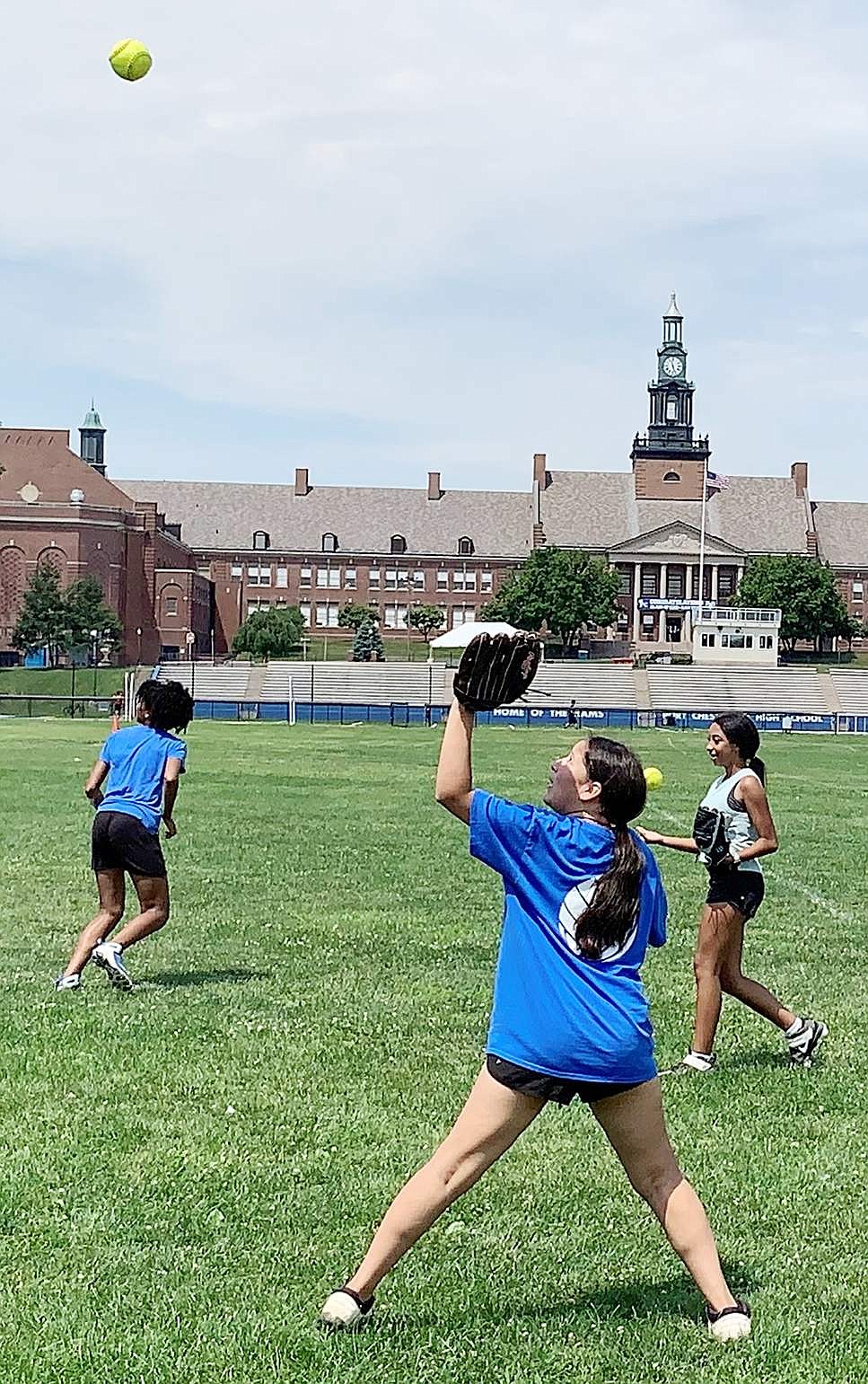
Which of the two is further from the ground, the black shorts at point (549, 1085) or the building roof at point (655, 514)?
the building roof at point (655, 514)

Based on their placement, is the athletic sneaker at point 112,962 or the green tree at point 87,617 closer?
the athletic sneaker at point 112,962

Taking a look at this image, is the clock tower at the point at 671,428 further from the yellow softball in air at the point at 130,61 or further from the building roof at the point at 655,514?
the yellow softball in air at the point at 130,61

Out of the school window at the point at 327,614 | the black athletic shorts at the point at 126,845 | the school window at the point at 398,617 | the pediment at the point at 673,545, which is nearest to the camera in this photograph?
the black athletic shorts at the point at 126,845

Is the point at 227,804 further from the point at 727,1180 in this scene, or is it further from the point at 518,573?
the point at 518,573

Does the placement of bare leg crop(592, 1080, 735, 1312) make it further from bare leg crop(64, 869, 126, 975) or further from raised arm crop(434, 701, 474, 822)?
bare leg crop(64, 869, 126, 975)

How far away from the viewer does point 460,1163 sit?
4.96 metres

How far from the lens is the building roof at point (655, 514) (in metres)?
152

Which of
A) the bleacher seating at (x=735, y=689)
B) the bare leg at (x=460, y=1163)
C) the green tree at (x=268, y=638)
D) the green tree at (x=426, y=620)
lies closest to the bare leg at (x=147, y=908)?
the bare leg at (x=460, y=1163)

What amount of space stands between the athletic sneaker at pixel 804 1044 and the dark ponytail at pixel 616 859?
164 inches

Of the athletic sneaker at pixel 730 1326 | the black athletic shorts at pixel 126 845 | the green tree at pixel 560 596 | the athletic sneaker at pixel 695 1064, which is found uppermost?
the green tree at pixel 560 596

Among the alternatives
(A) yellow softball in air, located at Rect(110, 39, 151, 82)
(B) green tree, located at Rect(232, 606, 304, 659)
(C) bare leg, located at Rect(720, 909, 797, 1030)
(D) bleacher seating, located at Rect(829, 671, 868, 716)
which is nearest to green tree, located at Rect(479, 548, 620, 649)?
(B) green tree, located at Rect(232, 606, 304, 659)

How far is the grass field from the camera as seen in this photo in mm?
5035

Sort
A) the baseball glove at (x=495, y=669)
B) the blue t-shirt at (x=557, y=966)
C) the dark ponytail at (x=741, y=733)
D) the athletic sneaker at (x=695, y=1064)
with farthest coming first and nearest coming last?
the athletic sneaker at (x=695, y=1064), the dark ponytail at (x=741, y=733), the blue t-shirt at (x=557, y=966), the baseball glove at (x=495, y=669)

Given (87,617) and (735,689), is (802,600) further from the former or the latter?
(87,617)
